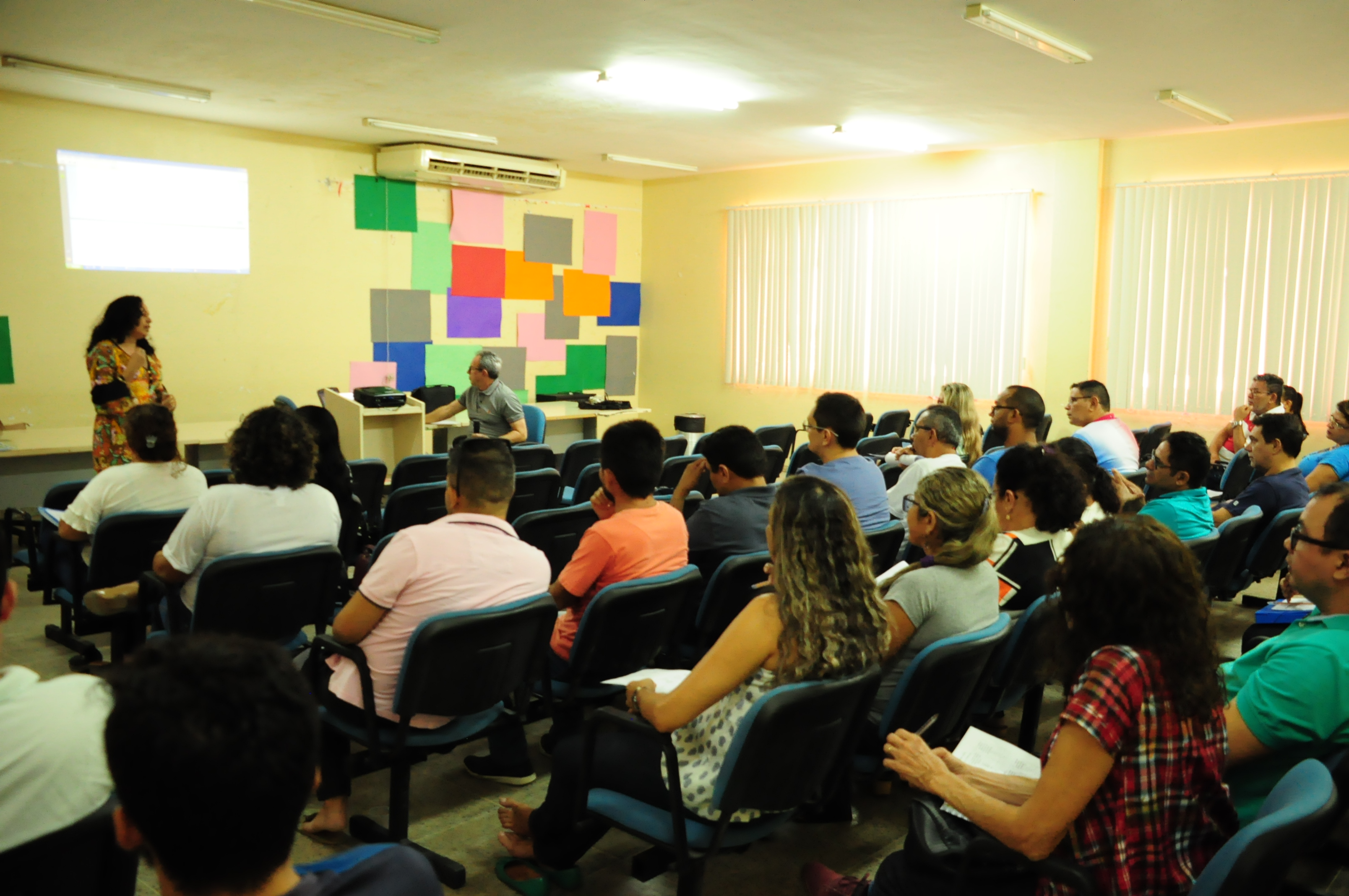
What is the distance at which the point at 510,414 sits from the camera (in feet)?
23.4

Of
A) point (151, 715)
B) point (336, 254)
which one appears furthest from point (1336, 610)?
point (336, 254)

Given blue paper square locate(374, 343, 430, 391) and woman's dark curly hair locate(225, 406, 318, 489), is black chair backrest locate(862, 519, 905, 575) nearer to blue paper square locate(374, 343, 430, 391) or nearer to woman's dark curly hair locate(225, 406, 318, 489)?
woman's dark curly hair locate(225, 406, 318, 489)

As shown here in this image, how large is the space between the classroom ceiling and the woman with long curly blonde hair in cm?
325

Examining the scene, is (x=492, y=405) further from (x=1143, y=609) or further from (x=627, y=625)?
(x=1143, y=609)

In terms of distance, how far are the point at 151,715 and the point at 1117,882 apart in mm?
1494

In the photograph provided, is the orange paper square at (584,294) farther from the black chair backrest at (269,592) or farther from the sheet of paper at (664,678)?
the sheet of paper at (664,678)

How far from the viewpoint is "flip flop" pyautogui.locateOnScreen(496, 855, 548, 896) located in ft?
8.21

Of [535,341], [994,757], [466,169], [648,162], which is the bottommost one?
[994,757]

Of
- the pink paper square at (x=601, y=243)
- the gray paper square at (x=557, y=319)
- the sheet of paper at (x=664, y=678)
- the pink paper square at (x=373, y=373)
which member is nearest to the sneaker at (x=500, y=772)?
the sheet of paper at (x=664, y=678)

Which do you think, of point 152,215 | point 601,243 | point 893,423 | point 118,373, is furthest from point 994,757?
point 601,243

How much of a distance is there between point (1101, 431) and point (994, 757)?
3901mm

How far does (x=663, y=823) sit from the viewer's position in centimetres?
215

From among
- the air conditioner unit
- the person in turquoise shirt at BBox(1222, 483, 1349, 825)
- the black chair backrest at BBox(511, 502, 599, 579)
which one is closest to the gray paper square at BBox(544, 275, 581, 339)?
the air conditioner unit

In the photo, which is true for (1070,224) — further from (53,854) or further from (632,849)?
(53,854)
